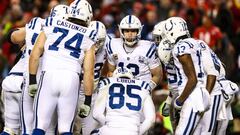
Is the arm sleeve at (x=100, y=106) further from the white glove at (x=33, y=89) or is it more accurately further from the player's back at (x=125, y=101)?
the white glove at (x=33, y=89)

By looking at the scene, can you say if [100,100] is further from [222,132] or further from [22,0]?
[22,0]

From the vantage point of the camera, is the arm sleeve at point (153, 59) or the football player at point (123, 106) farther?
the arm sleeve at point (153, 59)

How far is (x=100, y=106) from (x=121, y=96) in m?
0.34

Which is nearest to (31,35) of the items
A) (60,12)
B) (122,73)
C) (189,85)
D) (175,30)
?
(60,12)

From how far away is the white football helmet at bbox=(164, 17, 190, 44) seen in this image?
14430mm

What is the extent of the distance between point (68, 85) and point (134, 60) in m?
2.06

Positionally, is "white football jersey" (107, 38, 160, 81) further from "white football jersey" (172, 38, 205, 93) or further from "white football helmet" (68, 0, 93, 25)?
"white football helmet" (68, 0, 93, 25)

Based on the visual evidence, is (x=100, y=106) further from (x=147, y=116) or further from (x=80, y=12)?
(x=80, y=12)

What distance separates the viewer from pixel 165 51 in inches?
580

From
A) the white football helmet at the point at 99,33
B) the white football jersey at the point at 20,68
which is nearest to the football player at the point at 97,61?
the white football helmet at the point at 99,33

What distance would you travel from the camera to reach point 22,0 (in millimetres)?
24656

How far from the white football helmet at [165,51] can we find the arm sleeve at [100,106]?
979 millimetres

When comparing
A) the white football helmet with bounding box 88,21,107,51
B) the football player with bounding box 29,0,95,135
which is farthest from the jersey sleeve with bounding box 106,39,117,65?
the football player with bounding box 29,0,95,135

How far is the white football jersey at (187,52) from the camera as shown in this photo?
1395 cm
